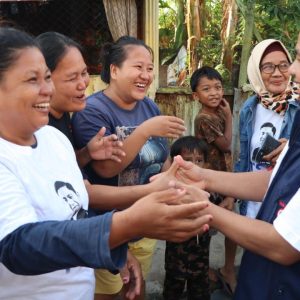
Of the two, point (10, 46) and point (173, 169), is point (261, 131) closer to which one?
point (173, 169)

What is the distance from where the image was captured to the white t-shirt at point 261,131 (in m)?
2.83

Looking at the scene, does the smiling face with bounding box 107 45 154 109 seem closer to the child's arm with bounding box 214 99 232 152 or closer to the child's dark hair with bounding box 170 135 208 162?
the child's dark hair with bounding box 170 135 208 162

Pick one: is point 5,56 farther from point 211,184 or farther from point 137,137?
point 211,184

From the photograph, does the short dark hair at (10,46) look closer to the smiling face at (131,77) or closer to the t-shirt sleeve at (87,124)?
the t-shirt sleeve at (87,124)

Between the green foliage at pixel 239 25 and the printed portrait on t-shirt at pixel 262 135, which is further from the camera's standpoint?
the green foliage at pixel 239 25

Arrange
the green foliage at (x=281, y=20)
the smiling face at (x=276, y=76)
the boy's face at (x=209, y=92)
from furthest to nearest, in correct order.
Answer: the green foliage at (x=281, y=20)
the boy's face at (x=209, y=92)
the smiling face at (x=276, y=76)

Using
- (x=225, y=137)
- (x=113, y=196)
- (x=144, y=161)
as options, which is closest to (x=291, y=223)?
(x=113, y=196)

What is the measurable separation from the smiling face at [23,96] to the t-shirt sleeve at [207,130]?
6.49 ft

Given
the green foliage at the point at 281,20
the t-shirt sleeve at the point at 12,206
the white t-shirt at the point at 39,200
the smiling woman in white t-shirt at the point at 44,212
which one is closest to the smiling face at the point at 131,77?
Result: the smiling woman in white t-shirt at the point at 44,212

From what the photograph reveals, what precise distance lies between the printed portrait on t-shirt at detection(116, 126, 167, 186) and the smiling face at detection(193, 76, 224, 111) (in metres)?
1.12

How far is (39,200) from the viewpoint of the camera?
1.34 meters

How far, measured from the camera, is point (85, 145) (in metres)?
2.24

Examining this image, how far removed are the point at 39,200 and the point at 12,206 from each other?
17cm

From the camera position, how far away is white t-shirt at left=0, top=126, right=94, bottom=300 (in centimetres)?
120
